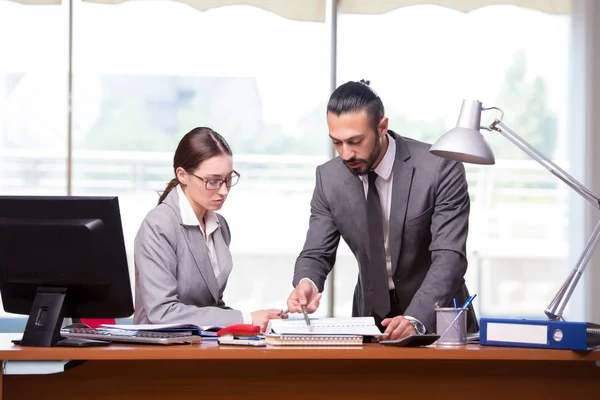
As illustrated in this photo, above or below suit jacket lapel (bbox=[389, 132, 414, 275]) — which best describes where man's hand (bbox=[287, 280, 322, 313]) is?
below

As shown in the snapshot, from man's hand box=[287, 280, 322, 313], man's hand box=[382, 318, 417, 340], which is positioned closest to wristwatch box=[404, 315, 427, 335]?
man's hand box=[382, 318, 417, 340]

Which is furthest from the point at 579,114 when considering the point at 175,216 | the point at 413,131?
the point at 175,216

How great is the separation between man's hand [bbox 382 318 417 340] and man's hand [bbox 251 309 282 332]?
1.30 feet

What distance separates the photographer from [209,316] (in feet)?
7.93

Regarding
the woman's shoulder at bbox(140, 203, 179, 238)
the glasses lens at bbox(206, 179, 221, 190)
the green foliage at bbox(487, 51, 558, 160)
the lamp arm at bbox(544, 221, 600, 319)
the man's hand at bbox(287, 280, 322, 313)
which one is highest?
the green foliage at bbox(487, 51, 558, 160)

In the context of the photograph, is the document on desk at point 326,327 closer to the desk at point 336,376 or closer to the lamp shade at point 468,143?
the desk at point 336,376

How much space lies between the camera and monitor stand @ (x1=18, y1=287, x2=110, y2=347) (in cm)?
193

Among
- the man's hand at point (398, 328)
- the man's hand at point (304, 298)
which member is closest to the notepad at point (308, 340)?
the man's hand at point (398, 328)

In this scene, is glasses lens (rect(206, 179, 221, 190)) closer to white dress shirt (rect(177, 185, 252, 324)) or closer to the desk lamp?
white dress shirt (rect(177, 185, 252, 324))

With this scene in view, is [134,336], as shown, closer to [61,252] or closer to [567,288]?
[61,252]

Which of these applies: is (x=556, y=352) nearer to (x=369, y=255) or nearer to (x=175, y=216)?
(x=369, y=255)

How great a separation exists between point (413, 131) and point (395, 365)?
3258mm

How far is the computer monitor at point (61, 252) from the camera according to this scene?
1.98m

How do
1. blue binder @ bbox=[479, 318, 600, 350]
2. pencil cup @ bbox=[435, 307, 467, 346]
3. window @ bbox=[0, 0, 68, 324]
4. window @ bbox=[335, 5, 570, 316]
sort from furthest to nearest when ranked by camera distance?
window @ bbox=[335, 5, 570, 316] < window @ bbox=[0, 0, 68, 324] < pencil cup @ bbox=[435, 307, 467, 346] < blue binder @ bbox=[479, 318, 600, 350]
